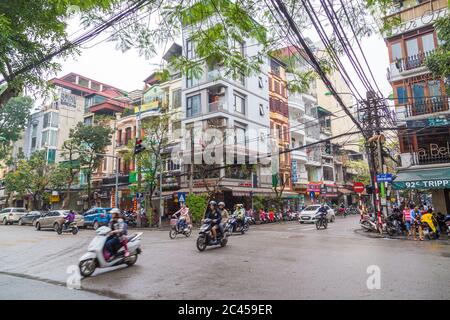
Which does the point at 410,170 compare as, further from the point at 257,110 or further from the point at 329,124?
the point at 329,124

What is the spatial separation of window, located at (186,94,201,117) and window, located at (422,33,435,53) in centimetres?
1782

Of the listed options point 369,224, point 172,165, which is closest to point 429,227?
point 369,224

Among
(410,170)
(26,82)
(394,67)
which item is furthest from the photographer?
(394,67)

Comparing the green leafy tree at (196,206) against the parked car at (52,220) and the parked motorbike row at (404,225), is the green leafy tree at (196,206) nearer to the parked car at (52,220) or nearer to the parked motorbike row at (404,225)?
the parked car at (52,220)

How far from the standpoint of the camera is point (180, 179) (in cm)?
3056

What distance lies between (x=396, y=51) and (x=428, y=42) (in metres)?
1.81

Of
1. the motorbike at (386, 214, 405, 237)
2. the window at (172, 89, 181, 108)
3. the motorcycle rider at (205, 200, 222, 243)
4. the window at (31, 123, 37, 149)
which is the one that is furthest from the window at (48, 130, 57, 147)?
the motorbike at (386, 214, 405, 237)

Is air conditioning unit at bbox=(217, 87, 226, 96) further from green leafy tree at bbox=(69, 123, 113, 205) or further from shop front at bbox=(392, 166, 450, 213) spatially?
shop front at bbox=(392, 166, 450, 213)

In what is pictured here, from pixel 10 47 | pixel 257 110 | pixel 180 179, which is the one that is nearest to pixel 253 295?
pixel 10 47

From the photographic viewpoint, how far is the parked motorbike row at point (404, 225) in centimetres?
1420

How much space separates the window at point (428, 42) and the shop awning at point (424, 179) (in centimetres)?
745

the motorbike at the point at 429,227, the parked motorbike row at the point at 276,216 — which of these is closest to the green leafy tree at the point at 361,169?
the parked motorbike row at the point at 276,216
